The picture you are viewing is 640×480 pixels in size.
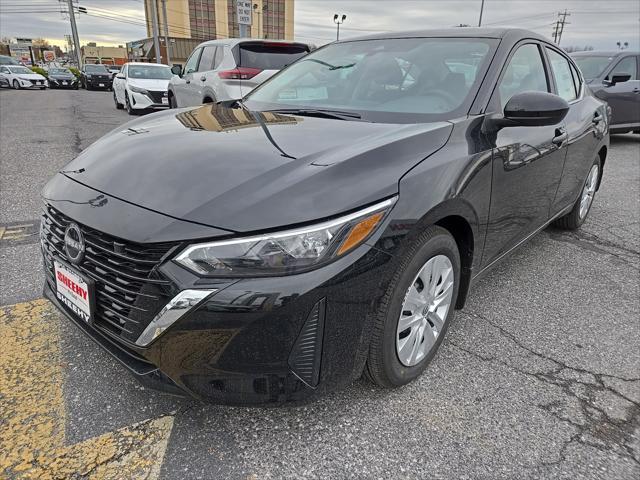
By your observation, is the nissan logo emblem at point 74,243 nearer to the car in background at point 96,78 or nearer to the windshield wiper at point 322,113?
the windshield wiper at point 322,113

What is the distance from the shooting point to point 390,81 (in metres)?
2.78

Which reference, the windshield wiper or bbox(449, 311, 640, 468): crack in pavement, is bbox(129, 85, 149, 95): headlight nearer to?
the windshield wiper

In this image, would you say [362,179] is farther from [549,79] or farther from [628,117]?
[628,117]

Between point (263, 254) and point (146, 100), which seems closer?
point (263, 254)

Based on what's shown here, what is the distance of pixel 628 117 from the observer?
357 inches

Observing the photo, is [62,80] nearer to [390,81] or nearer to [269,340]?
[390,81]

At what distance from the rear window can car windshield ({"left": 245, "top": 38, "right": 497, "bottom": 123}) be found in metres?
4.85

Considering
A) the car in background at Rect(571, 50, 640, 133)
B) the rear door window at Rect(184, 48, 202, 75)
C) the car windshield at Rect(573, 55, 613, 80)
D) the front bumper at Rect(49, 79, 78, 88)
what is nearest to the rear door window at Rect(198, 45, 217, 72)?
the rear door window at Rect(184, 48, 202, 75)

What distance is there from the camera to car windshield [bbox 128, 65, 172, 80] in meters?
12.7

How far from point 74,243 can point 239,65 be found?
6575mm

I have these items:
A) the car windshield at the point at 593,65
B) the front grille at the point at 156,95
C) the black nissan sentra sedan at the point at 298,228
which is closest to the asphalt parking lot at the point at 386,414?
the black nissan sentra sedan at the point at 298,228

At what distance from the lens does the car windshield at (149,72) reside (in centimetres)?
1274

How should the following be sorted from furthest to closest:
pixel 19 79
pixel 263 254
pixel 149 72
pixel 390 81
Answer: pixel 19 79 → pixel 149 72 → pixel 390 81 → pixel 263 254

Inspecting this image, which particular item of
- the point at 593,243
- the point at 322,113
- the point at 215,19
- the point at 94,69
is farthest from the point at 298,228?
the point at 215,19
